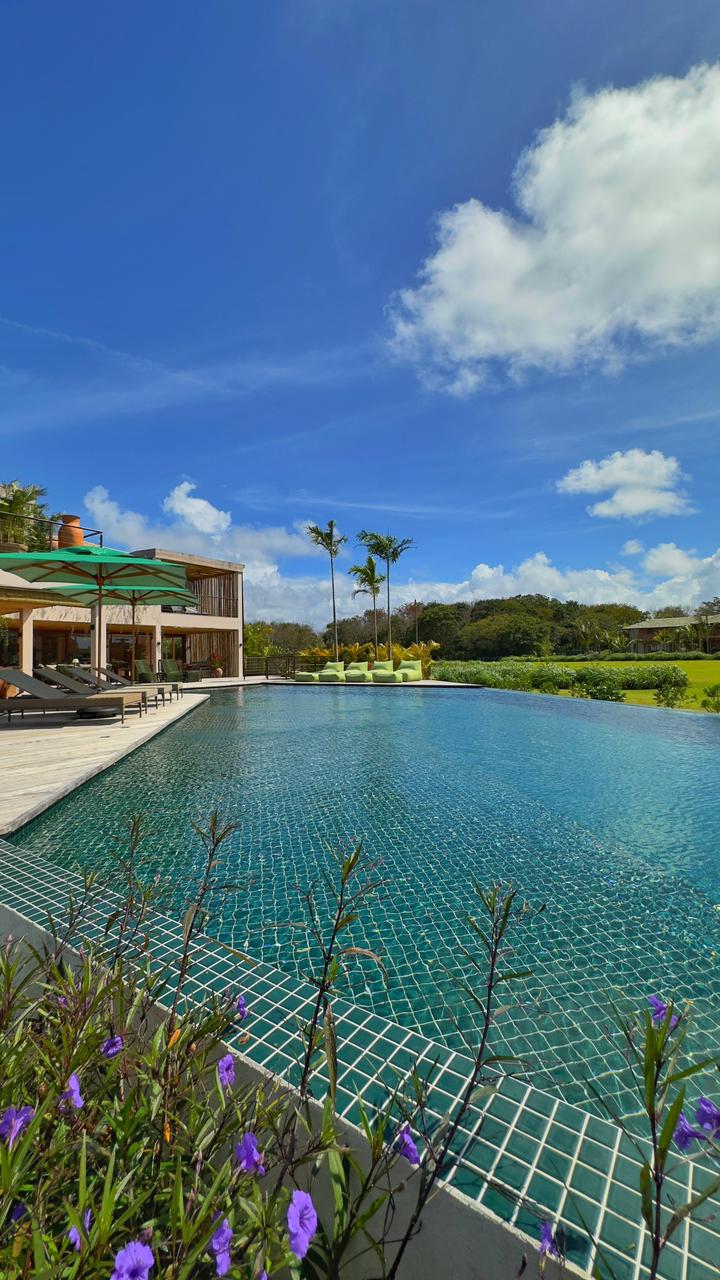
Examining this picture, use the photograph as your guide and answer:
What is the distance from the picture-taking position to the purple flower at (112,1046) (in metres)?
1.44

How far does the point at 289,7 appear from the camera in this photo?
8289 millimetres

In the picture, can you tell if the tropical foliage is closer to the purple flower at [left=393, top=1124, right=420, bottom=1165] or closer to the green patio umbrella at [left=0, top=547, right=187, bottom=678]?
the green patio umbrella at [left=0, top=547, right=187, bottom=678]

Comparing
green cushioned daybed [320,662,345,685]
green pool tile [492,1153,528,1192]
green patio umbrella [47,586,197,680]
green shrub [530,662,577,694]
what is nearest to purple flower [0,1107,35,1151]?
green pool tile [492,1153,528,1192]

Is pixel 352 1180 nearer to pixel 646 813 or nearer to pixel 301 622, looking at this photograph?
pixel 646 813

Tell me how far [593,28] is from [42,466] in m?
26.2

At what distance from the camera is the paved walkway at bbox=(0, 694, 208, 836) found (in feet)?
16.5

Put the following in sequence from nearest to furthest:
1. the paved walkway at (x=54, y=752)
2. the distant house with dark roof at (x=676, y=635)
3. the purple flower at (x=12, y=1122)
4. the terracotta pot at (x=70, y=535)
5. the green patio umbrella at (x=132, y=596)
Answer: the purple flower at (x=12, y=1122) → the paved walkway at (x=54, y=752) → the green patio umbrella at (x=132, y=596) → the terracotta pot at (x=70, y=535) → the distant house with dark roof at (x=676, y=635)

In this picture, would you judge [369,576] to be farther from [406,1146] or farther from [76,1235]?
[76,1235]

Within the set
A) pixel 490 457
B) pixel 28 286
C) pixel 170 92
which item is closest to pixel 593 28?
pixel 170 92

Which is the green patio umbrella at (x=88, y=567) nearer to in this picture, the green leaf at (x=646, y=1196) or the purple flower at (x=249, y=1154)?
the purple flower at (x=249, y=1154)

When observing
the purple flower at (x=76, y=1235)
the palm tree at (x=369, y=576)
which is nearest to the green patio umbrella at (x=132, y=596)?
the purple flower at (x=76, y=1235)

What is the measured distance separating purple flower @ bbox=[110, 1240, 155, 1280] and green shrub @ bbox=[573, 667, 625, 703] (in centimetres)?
1841

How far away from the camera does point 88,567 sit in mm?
10820

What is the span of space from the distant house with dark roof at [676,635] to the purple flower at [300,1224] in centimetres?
6521
